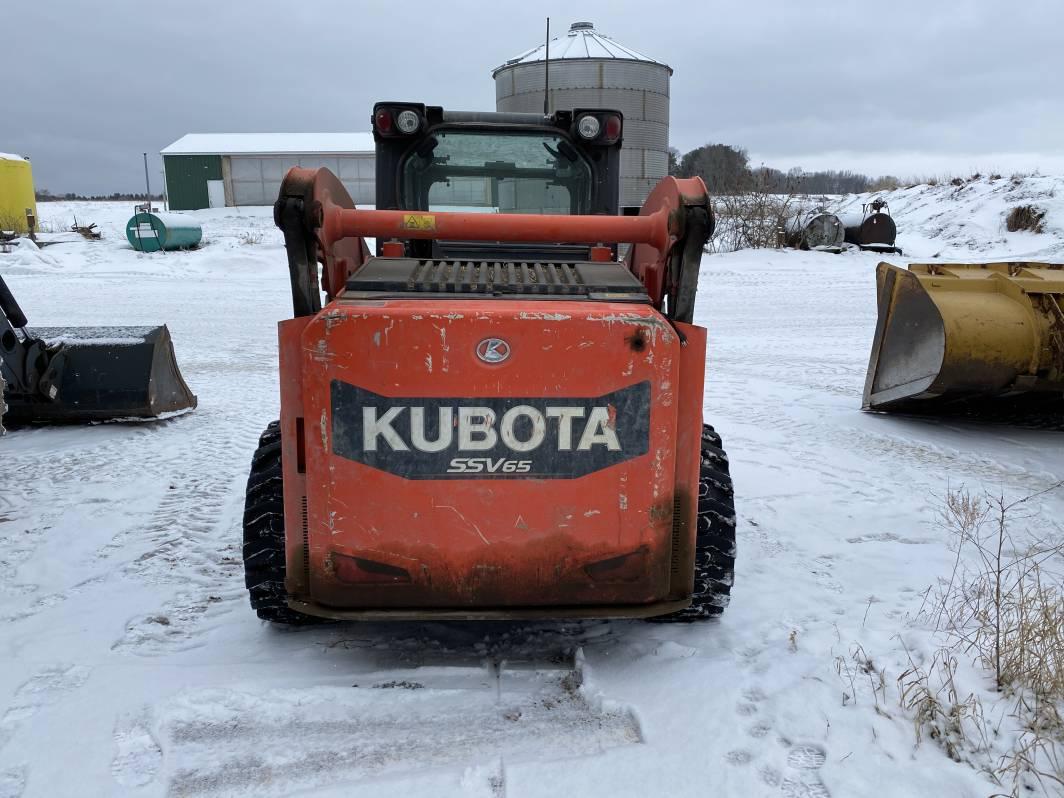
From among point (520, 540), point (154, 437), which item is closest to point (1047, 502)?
point (520, 540)

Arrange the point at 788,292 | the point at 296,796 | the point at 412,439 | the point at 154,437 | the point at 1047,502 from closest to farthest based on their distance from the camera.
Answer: the point at 296,796 < the point at 412,439 < the point at 1047,502 < the point at 154,437 < the point at 788,292

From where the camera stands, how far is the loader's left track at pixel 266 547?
2715mm

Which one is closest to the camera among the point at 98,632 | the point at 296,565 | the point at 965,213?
the point at 296,565

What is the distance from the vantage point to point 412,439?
91.7 inches

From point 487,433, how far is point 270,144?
34443 mm

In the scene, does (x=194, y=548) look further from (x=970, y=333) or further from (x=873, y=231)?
(x=873, y=231)

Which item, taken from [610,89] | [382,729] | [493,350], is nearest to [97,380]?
[382,729]

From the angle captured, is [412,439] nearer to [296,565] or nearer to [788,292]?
[296,565]

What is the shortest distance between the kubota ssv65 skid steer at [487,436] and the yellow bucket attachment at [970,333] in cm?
307

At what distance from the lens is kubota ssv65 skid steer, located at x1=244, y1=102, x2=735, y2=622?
7.52ft

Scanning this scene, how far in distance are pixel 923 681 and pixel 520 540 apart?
132 centimetres

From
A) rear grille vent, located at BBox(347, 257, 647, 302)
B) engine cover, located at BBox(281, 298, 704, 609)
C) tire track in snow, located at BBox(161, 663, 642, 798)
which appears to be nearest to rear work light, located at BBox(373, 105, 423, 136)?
rear grille vent, located at BBox(347, 257, 647, 302)

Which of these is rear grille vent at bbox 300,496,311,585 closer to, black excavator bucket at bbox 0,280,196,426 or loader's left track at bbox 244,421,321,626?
loader's left track at bbox 244,421,321,626

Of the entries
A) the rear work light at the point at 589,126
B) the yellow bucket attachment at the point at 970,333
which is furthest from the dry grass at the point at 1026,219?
the rear work light at the point at 589,126
